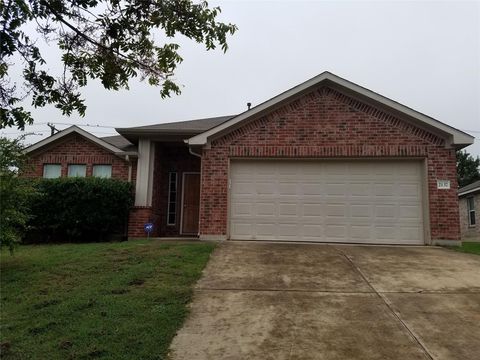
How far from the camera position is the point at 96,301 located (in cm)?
627

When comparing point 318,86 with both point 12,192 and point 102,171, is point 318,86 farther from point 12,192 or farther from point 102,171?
point 12,192

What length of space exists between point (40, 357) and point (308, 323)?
124 inches

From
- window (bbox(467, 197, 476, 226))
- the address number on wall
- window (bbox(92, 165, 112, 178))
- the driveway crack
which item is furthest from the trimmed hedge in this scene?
window (bbox(467, 197, 476, 226))

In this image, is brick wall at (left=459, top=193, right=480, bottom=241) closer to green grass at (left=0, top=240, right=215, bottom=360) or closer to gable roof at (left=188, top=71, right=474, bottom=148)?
gable roof at (left=188, top=71, right=474, bottom=148)

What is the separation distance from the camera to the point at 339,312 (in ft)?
19.7

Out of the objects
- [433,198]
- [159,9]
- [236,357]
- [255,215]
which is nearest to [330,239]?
[255,215]

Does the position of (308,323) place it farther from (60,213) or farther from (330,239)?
(60,213)

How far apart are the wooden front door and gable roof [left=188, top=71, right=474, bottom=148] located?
120 inches

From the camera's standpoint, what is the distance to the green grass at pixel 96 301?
15.9ft

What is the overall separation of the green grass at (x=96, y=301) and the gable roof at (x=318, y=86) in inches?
154

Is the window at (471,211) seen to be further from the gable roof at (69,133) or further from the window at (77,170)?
the window at (77,170)

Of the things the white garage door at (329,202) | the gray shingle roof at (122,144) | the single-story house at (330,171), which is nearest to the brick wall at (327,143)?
the single-story house at (330,171)

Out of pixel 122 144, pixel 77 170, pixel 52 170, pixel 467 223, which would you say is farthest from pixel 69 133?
pixel 467 223

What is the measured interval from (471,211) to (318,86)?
18672mm
